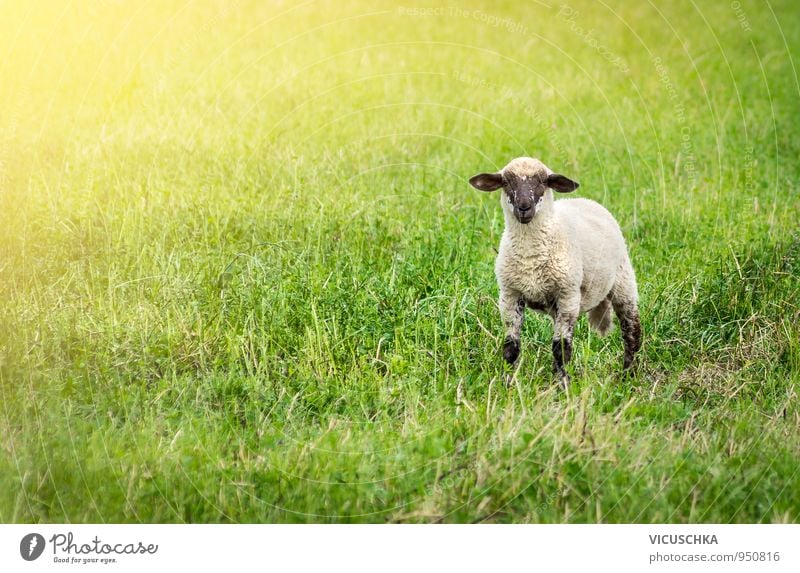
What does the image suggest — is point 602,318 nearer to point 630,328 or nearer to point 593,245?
point 630,328

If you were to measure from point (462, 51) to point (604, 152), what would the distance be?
2175 mm

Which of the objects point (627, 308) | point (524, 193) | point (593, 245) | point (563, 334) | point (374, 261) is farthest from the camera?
point (374, 261)

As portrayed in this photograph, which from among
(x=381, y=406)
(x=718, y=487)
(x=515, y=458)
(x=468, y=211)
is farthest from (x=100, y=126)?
(x=718, y=487)

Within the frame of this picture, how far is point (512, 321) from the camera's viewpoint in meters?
7.45

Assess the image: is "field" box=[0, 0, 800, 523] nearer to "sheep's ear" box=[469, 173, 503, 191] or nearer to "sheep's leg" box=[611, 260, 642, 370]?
"sheep's leg" box=[611, 260, 642, 370]

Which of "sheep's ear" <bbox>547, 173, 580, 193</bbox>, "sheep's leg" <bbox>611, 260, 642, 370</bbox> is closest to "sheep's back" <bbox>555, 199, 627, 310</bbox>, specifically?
"sheep's leg" <bbox>611, 260, 642, 370</bbox>

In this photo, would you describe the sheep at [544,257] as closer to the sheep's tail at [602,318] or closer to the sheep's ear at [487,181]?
the sheep's ear at [487,181]

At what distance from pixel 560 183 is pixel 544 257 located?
52 cm

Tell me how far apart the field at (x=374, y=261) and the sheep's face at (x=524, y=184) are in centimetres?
110

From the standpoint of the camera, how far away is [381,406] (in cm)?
705

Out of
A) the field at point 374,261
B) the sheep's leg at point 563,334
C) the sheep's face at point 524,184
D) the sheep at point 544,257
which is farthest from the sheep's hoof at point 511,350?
the sheep's face at point 524,184

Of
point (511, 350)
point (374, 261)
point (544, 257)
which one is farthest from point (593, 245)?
point (374, 261)

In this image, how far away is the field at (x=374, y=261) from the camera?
6395 millimetres
